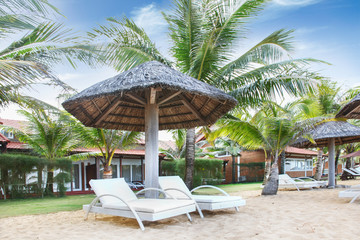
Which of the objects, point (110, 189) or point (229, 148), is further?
point (229, 148)

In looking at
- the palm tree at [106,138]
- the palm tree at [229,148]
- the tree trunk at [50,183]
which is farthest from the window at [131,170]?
the palm tree at [106,138]

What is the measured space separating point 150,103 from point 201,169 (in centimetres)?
1356

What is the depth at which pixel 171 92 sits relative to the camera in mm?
Answer: 7551

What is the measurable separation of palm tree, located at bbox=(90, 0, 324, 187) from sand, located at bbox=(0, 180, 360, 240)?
4725 millimetres

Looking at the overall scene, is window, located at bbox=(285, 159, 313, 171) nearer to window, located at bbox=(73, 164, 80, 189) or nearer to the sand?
window, located at bbox=(73, 164, 80, 189)

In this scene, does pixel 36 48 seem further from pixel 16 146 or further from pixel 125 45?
pixel 16 146

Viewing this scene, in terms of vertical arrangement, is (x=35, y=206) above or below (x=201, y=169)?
below

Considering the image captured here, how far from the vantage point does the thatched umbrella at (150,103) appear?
6.16 m

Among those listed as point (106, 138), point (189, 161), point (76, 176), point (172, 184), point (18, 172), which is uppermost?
point (106, 138)

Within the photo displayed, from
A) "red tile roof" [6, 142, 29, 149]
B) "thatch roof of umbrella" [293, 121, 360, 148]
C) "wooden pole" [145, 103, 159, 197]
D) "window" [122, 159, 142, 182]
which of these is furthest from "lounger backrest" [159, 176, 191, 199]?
"window" [122, 159, 142, 182]

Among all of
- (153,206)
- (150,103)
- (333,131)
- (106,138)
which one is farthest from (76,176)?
(153,206)

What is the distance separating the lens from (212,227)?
224 inches

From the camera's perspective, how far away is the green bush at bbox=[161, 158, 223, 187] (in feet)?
64.0

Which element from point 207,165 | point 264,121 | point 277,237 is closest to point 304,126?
point 264,121
